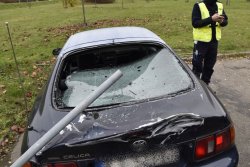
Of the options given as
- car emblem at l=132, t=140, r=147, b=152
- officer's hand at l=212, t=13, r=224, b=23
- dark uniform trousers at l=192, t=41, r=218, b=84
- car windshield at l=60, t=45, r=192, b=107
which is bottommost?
dark uniform trousers at l=192, t=41, r=218, b=84

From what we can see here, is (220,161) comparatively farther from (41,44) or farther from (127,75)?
(41,44)

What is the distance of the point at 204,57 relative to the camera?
5.41 metres

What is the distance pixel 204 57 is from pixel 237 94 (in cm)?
97

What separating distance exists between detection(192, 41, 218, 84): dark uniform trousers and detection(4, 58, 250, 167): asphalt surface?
544 mm

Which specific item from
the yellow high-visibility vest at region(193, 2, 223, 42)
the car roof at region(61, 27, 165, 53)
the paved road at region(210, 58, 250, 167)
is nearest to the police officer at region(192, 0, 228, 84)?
the yellow high-visibility vest at region(193, 2, 223, 42)

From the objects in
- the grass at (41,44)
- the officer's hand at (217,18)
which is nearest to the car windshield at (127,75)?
the officer's hand at (217,18)

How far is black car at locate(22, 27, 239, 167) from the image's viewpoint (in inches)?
86.4

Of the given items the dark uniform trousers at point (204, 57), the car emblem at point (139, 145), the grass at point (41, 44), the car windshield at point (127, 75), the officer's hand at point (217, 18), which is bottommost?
the grass at point (41, 44)

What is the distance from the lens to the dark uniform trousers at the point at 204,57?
523cm

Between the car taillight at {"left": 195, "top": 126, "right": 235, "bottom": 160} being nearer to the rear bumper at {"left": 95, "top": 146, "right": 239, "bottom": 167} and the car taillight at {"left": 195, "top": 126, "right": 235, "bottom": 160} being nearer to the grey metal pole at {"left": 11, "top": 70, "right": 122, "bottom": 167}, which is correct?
the rear bumper at {"left": 95, "top": 146, "right": 239, "bottom": 167}

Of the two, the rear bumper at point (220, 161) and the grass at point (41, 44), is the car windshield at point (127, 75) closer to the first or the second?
the rear bumper at point (220, 161)

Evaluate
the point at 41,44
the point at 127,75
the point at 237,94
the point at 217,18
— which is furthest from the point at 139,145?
the point at 41,44

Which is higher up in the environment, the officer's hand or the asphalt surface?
the officer's hand

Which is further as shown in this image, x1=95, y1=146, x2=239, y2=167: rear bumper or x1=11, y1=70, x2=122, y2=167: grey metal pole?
x1=95, y1=146, x2=239, y2=167: rear bumper
